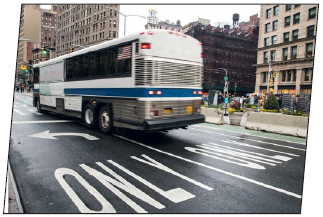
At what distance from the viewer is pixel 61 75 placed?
12094 mm

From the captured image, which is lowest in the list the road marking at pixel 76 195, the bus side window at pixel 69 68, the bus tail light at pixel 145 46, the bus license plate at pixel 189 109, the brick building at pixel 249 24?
the road marking at pixel 76 195

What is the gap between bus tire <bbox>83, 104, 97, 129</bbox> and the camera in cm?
952

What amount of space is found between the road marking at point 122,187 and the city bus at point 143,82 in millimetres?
2239

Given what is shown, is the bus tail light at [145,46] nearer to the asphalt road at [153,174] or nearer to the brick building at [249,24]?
the asphalt road at [153,174]

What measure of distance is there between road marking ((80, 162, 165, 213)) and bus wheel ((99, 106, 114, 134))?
3.27 metres

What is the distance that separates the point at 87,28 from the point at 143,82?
79.3 metres

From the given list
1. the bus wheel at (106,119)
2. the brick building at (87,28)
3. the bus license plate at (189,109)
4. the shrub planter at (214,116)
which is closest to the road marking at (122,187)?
the bus wheel at (106,119)

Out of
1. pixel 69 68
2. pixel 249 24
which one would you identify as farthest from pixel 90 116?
pixel 249 24

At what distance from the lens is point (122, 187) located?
170 inches

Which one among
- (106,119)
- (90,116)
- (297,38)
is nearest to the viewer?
(106,119)

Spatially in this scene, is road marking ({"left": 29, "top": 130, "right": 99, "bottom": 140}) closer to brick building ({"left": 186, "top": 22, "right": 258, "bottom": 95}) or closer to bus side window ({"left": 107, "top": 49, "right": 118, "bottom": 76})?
bus side window ({"left": 107, "top": 49, "right": 118, "bottom": 76})

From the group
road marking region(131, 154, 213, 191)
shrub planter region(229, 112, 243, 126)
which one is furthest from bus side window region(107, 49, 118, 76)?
shrub planter region(229, 112, 243, 126)

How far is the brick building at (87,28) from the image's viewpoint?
71.4 m

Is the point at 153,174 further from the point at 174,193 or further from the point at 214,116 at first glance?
the point at 214,116
